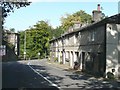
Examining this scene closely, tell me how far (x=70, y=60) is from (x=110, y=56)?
71.2 ft

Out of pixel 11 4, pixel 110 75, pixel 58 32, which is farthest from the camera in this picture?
pixel 58 32

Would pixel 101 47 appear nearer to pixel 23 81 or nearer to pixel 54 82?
pixel 54 82

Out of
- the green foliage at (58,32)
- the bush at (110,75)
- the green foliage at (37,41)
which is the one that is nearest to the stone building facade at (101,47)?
the bush at (110,75)

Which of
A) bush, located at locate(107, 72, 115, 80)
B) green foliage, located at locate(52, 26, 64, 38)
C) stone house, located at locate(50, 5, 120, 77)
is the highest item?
green foliage, located at locate(52, 26, 64, 38)

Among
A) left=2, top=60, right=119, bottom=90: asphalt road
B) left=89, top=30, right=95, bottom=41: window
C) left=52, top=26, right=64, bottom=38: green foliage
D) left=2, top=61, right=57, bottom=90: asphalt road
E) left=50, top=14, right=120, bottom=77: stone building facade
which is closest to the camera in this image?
left=2, top=61, right=57, bottom=90: asphalt road

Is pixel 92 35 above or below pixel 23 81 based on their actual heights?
above

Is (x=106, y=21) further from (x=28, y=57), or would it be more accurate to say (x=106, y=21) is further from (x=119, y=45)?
(x=28, y=57)

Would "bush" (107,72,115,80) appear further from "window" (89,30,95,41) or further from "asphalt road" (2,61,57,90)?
"window" (89,30,95,41)

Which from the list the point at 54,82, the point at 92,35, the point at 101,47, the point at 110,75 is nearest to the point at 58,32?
the point at 92,35

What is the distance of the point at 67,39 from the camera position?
60.4 metres

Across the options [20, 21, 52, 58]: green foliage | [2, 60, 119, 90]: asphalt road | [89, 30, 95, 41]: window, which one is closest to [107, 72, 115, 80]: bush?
[2, 60, 119, 90]: asphalt road

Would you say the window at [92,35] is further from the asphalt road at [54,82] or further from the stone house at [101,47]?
the asphalt road at [54,82]

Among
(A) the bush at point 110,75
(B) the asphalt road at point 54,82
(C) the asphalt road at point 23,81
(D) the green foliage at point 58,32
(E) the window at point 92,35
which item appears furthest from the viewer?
(D) the green foliage at point 58,32

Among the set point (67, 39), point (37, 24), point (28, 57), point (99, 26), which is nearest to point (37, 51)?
point (28, 57)
